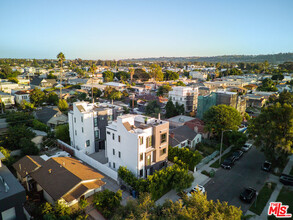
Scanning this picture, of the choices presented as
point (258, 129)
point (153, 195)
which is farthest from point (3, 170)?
point (258, 129)

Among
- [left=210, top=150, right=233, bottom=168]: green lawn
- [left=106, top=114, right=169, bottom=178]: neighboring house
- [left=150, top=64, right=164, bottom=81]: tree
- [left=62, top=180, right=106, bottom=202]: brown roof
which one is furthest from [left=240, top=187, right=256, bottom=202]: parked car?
[left=150, top=64, right=164, bottom=81]: tree

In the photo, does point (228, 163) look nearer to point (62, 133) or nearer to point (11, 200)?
point (11, 200)

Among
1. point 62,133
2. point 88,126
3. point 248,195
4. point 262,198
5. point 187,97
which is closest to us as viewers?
point 248,195

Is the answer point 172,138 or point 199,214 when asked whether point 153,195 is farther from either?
point 172,138

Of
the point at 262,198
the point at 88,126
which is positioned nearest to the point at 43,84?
the point at 88,126

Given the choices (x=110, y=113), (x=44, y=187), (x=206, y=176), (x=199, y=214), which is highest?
(x=110, y=113)

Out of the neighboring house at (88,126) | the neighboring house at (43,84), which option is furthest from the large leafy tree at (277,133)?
the neighboring house at (43,84)

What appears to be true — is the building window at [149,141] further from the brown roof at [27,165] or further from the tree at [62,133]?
the tree at [62,133]
